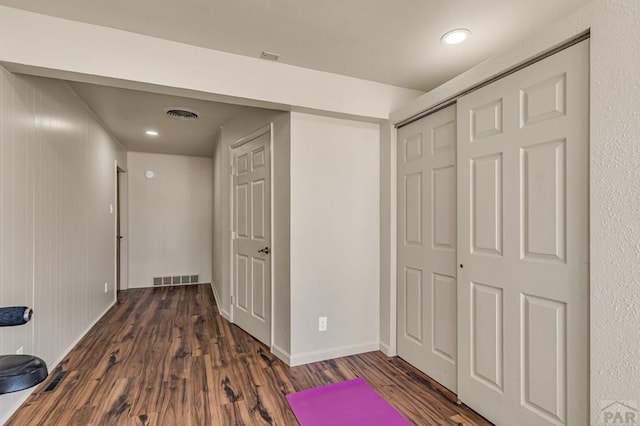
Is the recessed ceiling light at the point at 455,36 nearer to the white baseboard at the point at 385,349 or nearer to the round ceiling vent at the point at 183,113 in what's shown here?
the white baseboard at the point at 385,349

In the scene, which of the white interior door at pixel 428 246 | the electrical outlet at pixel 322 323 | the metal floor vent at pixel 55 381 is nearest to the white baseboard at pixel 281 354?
the electrical outlet at pixel 322 323

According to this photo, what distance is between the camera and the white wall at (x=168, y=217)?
5547mm

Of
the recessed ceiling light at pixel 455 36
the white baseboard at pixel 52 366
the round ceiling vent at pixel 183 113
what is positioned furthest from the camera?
the round ceiling vent at pixel 183 113

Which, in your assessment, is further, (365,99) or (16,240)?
(365,99)

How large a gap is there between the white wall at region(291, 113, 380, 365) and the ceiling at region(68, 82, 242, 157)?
1.20 meters

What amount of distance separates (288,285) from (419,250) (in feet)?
3.62

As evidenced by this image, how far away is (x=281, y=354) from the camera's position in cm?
272

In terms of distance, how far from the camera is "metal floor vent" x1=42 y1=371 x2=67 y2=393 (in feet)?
7.24

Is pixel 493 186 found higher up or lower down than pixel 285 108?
lower down

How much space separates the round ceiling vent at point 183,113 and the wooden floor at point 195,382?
2378 mm

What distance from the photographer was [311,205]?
2688 mm
